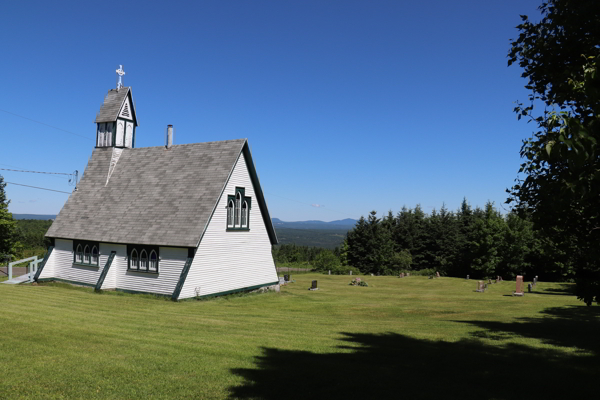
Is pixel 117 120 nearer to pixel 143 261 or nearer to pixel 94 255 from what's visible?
pixel 94 255

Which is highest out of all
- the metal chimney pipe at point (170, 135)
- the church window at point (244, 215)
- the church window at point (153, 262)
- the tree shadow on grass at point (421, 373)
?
the metal chimney pipe at point (170, 135)

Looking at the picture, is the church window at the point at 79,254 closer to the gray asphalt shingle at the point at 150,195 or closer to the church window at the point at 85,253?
the church window at the point at 85,253

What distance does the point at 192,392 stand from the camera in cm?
820

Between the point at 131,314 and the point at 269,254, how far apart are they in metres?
12.7

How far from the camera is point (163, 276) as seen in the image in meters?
23.7

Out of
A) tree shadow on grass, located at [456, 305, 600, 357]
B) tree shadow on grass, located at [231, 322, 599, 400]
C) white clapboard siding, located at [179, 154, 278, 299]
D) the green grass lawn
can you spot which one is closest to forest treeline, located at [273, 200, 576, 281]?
tree shadow on grass, located at [456, 305, 600, 357]

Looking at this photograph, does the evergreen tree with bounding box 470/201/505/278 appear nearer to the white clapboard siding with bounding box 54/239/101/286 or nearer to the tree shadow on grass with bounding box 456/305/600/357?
the tree shadow on grass with bounding box 456/305/600/357

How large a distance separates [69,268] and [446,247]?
202 ft

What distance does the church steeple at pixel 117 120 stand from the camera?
2941 cm

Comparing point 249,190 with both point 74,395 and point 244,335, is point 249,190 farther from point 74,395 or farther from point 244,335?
point 74,395

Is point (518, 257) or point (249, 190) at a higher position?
point (249, 190)

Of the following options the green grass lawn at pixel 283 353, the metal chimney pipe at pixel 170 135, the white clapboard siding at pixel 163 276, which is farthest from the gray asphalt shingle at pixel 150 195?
the green grass lawn at pixel 283 353

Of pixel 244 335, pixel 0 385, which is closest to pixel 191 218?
pixel 244 335

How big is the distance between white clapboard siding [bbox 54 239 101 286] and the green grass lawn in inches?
226
